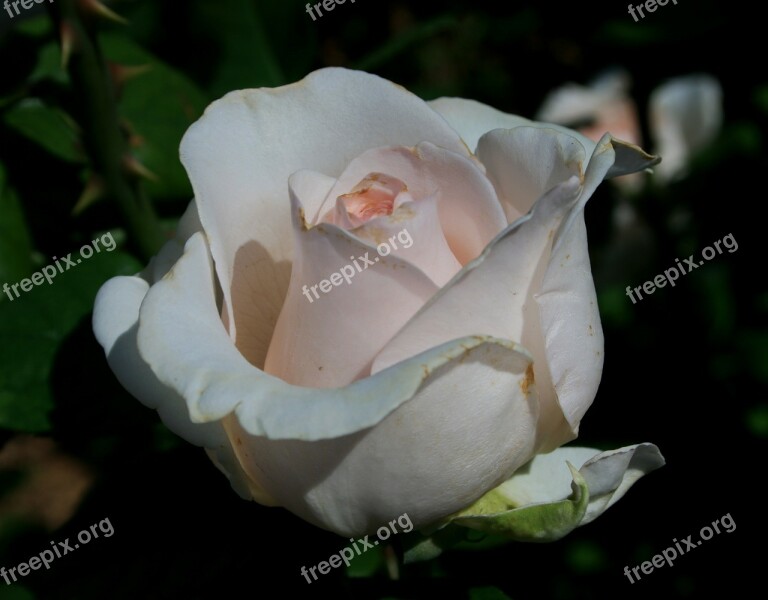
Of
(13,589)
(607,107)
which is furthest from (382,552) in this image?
(607,107)

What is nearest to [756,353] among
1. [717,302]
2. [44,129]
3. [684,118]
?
[717,302]

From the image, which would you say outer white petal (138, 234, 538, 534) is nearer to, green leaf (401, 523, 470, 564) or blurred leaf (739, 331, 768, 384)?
green leaf (401, 523, 470, 564)

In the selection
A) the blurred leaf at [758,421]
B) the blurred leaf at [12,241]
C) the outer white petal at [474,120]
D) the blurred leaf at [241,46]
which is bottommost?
the blurred leaf at [758,421]

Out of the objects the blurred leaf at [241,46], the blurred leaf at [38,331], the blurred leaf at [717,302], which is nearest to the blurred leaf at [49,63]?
the blurred leaf at [241,46]

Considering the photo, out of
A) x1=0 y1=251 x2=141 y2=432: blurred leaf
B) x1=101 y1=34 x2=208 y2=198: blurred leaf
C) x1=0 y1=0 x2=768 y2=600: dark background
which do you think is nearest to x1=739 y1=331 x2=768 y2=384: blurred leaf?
x1=0 y1=0 x2=768 y2=600: dark background

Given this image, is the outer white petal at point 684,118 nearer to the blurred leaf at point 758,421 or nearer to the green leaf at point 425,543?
the blurred leaf at point 758,421

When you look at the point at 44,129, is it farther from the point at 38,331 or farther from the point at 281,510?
the point at 281,510

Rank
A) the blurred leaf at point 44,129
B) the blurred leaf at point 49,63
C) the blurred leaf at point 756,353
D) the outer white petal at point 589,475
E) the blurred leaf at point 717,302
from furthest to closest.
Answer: the blurred leaf at point 717,302
the blurred leaf at point 756,353
the blurred leaf at point 49,63
the blurred leaf at point 44,129
the outer white petal at point 589,475
